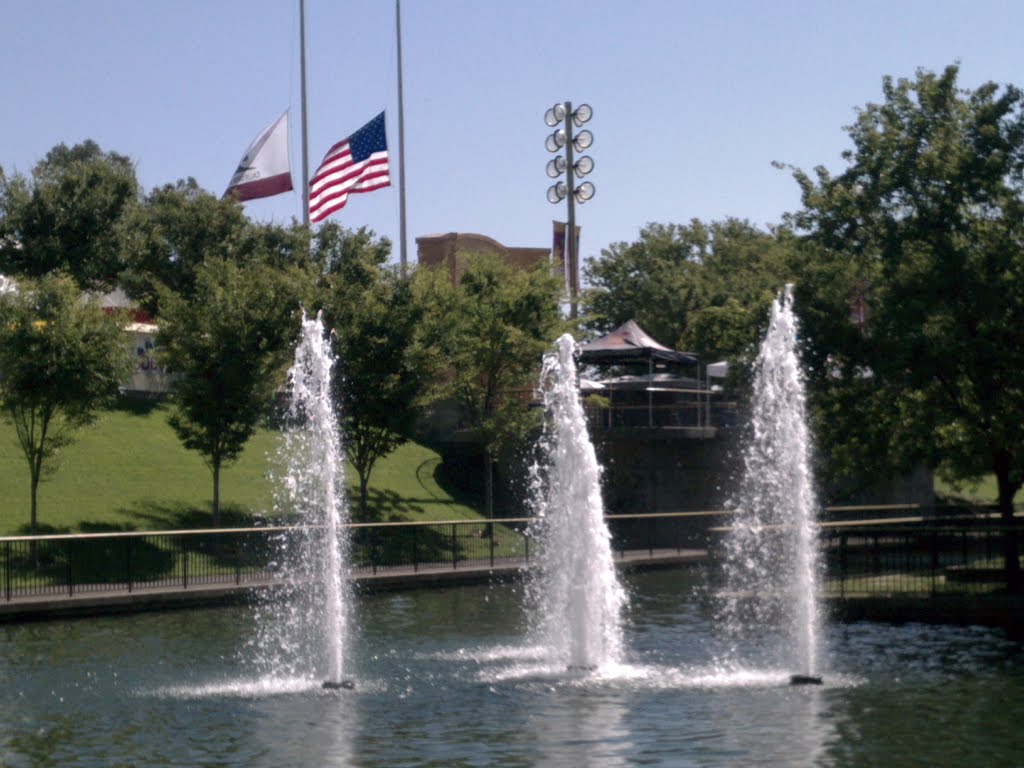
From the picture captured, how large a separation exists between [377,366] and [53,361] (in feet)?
33.0

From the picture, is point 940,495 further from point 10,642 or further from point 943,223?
point 10,642

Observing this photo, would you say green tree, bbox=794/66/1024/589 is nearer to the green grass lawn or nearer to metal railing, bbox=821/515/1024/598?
metal railing, bbox=821/515/1024/598

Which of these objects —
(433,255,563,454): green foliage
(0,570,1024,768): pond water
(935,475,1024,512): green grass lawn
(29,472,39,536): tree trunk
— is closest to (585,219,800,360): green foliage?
(935,475,1024,512): green grass lawn

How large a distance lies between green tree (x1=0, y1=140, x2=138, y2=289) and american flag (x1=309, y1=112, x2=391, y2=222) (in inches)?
419

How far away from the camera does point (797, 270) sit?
30.1 m

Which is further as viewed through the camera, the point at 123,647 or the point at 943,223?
the point at 943,223

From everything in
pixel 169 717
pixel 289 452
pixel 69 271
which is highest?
pixel 69 271

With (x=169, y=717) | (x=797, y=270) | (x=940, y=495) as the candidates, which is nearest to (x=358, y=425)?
(x=797, y=270)

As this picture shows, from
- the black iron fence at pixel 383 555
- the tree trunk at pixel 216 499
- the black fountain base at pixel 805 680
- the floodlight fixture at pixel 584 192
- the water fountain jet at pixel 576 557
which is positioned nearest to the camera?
the black fountain base at pixel 805 680

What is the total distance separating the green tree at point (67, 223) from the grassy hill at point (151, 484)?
883 cm

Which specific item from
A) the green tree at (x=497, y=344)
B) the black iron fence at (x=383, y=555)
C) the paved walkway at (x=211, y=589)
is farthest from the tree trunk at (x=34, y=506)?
the green tree at (x=497, y=344)

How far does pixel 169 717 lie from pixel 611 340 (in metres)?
33.4

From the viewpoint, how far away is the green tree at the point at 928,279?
88.8 ft

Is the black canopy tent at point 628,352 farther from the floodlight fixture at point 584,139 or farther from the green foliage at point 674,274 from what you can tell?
the green foliage at point 674,274
